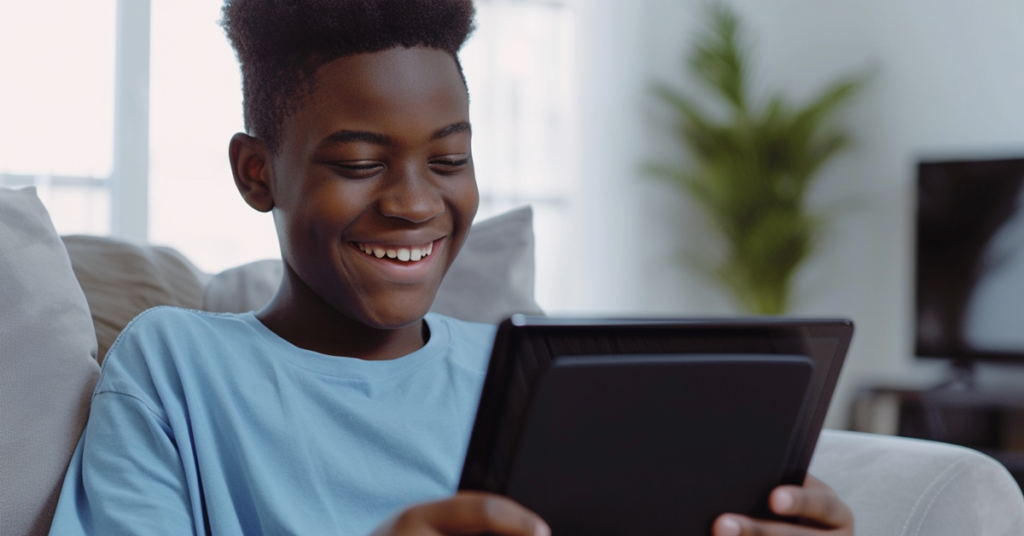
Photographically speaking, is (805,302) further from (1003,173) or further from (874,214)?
(1003,173)

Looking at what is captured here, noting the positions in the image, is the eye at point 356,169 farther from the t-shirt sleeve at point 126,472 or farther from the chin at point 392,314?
the t-shirt sleeve at point 126,472

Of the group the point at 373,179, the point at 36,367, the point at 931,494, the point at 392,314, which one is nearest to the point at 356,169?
the point at 373,179

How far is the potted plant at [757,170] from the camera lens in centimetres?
361

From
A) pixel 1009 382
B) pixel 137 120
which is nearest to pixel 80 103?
pixel 137 120

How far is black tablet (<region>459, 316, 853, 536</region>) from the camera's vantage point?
1.84ft

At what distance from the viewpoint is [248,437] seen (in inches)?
33.3

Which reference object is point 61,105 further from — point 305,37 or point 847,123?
point 847,123

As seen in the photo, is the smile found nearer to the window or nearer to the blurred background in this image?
the window

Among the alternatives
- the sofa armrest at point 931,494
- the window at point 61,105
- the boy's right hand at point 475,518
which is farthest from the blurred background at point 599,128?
the boy's right hand at point 475,518

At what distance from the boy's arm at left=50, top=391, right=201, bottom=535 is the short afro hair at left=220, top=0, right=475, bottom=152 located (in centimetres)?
29

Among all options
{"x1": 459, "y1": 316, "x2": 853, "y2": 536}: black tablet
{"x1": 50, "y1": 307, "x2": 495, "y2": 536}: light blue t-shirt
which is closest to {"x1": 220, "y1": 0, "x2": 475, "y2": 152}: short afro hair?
{"x1": 50, "y1": 307, "x2": 495, "y2": 536}: light blue t-shirt

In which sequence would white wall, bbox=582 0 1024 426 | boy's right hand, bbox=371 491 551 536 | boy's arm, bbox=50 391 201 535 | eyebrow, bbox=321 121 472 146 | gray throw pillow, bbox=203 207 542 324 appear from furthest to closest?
white wall, bbox=582 0 1024 426 < gray throw pillow, bbox=203 207 542 324 < eyebrow, bbox=321 121 472 146 < boy's arm, bbox=50 391 201 535 < boy's right hand, bbox=371 491 551 536

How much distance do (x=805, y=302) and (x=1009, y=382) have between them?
2.73 feet

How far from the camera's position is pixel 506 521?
1.81ft
